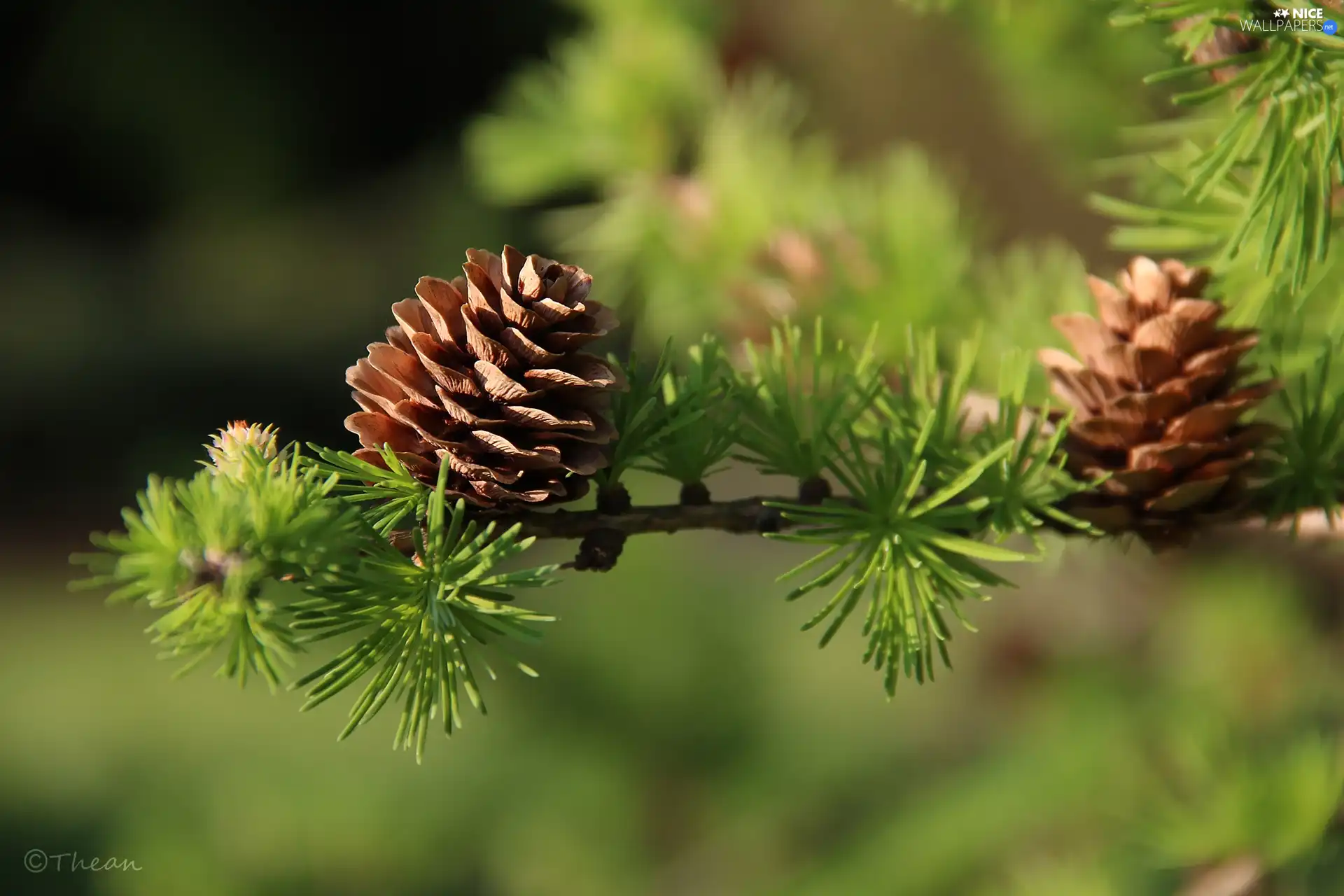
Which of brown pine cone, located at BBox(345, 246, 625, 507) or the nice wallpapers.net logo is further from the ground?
the nice wallpapers.net logo

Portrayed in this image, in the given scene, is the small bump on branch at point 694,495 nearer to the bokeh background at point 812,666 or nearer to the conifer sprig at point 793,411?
the conifer sprig at point 793,411

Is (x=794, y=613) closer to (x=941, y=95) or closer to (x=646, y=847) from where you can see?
(x=646, y=847)

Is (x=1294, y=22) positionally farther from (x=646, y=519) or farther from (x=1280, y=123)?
(x=646, y=519)

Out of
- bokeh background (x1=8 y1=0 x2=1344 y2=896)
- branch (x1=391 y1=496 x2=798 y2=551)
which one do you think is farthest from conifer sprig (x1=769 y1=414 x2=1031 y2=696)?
bokeh background (x1=8 y1=0 x2=1344 y2=896)

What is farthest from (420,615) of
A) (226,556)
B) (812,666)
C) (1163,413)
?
(812,666)

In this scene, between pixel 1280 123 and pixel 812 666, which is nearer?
pixel 1280 123

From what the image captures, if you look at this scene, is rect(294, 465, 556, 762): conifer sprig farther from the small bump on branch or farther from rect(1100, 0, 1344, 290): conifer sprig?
rect(1100, 0, 1344, 290): conifer sprig
